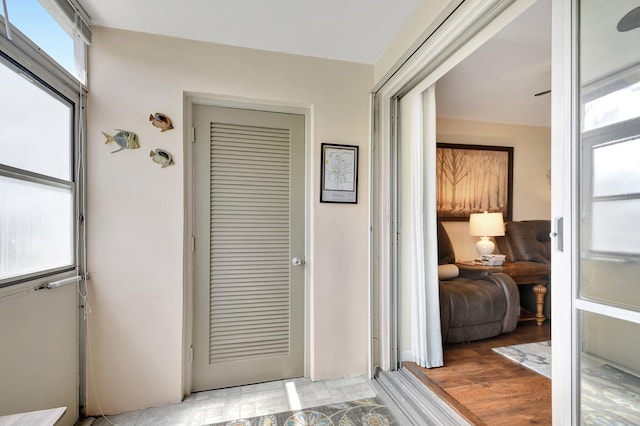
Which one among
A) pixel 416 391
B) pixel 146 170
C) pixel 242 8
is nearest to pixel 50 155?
pixel 146 170

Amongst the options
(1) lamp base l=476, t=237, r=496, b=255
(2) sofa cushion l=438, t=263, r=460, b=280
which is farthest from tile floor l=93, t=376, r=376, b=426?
(1) lamp base l=476, t=237, r=496, b=255

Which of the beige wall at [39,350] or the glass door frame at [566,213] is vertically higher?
the glass door frame at [566,213]

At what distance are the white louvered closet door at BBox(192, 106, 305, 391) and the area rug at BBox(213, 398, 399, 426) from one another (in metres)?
0.40

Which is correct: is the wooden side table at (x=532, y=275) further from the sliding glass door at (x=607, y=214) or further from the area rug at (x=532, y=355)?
the sliding glass door at (x=607, y=214)

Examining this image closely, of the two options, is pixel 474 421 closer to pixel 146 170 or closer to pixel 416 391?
pixel 416 391

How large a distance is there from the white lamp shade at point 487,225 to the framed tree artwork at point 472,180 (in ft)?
0.86

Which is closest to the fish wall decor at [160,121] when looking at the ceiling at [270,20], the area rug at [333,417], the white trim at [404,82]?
the ceiling at [270,20]

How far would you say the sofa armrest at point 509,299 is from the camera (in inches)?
102

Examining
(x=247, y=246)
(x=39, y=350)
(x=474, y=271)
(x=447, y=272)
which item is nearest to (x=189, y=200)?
(x=247, y=246)

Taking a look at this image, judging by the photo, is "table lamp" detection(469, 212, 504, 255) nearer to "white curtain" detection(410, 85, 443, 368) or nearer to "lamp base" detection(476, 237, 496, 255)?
"lamp base" detection(476, 237, 496, 255)

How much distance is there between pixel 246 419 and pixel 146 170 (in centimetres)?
169

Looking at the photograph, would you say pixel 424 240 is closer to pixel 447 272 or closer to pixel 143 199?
pixel 447 272

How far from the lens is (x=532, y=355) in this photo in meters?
2.33

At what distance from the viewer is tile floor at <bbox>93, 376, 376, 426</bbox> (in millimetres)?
1702
